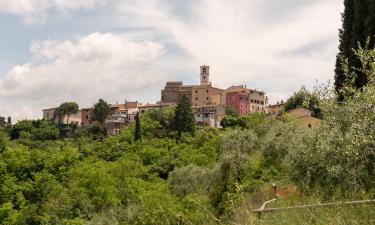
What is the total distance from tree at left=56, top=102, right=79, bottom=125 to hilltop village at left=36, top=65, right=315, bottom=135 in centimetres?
358

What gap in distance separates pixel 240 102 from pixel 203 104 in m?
10.2

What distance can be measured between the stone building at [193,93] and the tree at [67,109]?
74.3 feet

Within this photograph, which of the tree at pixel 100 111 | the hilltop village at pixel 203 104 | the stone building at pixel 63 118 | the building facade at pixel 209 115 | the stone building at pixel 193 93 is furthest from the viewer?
the stone building at pixel 63 118

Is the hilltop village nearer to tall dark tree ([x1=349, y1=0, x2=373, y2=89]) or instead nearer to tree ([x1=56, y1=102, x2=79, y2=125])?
tree ([x1=56, y1=102, x2=79, y2=125])

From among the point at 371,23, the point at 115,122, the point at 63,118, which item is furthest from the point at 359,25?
the point at 63,118

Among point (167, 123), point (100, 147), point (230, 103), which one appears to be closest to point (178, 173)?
point (100, 147)

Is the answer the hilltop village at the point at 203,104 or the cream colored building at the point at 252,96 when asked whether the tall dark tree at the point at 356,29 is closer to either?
the hilltop village at the point at 203,104

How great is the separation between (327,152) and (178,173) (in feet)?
88.2

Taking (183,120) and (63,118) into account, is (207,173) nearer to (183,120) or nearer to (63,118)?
(183,120)

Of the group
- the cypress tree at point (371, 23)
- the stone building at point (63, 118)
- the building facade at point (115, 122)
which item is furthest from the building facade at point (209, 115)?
the cypress tree at point (371, 23)

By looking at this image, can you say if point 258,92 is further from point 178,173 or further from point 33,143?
point 178,173

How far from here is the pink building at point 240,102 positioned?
108 meters

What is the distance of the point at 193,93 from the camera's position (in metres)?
→ 118

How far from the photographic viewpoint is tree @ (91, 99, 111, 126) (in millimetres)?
105438
